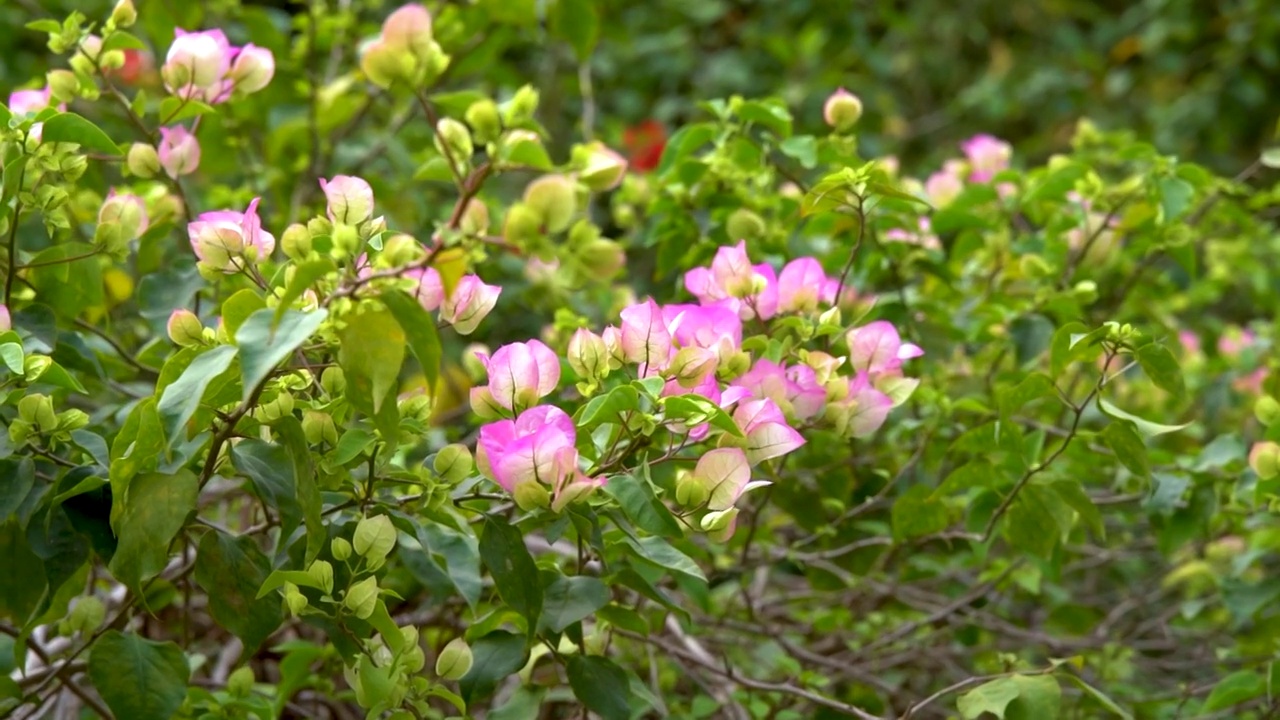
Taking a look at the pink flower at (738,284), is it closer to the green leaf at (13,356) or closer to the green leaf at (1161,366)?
the green leaf at (1161,366)

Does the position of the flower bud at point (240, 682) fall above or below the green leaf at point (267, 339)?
below

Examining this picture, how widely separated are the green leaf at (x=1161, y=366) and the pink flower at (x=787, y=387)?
21 centimetres

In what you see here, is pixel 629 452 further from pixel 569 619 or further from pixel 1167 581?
pixel 1167 581

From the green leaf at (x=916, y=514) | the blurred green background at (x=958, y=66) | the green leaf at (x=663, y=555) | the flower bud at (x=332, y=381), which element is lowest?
the blurred green background at (x=958, y=66)

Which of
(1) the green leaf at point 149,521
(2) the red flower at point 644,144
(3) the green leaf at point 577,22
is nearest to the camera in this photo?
(1) the green leaf at point 149,521

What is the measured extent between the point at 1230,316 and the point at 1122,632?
1.54 metres

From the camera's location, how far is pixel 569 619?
76 centimetres

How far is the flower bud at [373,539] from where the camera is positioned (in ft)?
2.36

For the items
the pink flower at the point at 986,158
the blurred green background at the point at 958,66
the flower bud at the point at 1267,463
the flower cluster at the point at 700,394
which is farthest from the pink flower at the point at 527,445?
the blurred green background at the point at 958,66

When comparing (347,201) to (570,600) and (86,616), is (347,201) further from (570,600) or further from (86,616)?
(86,616)

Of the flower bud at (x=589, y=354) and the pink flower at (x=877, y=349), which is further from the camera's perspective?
the pink flower at (x=877, y=349)

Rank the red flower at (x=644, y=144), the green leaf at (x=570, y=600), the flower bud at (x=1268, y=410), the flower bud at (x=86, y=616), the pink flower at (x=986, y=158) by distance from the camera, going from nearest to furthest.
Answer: the green leaf at (x=570, y=600)
the flower bud at (x=86, y=616)
the flower bud at (x=1268, y=410)
the pink flower at (x=986, y=158)
the red flower at (x=644, y=144)

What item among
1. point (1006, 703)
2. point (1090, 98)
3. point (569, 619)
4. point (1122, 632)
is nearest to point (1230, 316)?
point (1090, 98)

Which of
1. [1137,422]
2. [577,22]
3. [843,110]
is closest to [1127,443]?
[1137,422]
